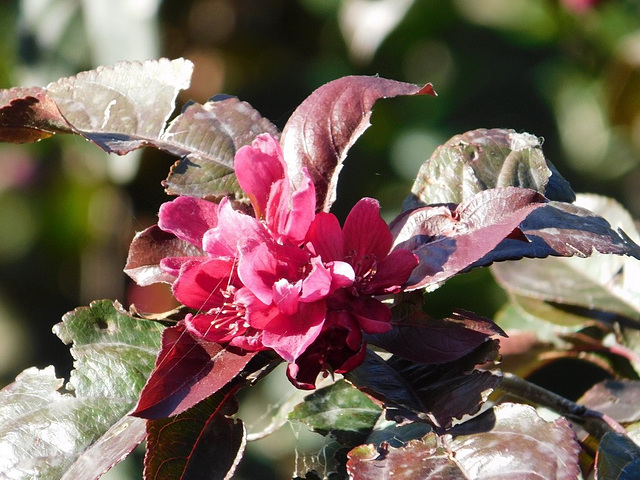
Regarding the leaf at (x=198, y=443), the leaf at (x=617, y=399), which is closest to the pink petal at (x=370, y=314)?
the leaf at (x=198, y=443)

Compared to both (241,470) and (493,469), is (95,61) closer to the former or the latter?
(241,470)

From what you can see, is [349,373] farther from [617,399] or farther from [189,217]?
[617,399]

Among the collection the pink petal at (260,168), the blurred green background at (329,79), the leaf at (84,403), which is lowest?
the blurred green background at (329,79)

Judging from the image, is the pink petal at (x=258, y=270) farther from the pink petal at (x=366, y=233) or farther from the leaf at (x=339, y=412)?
the leaf at (x=339, y=412)

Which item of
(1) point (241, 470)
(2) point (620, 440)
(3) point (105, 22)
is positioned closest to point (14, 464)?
(2) point (620, 440)

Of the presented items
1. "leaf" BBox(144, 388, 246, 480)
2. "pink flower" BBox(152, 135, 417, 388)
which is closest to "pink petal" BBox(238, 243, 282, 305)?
"pink flower" BBox(152, 135, 417, 388)

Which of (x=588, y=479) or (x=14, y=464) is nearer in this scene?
(x=14, y=464)
